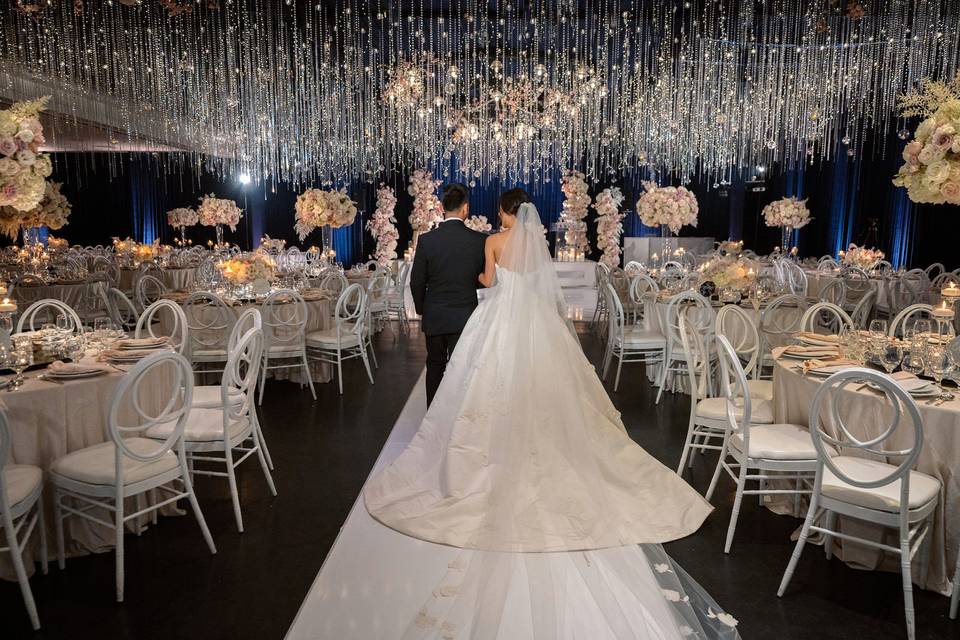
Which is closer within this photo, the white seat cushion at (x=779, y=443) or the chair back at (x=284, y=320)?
the white seat cushion at (x=779, y=443)

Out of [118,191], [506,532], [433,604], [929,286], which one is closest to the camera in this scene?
[433,604]

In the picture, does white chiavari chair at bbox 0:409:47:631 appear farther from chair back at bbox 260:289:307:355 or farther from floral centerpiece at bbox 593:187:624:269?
floral centerpiece at bbox 593:187:624:269

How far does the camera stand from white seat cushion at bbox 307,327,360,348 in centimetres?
649

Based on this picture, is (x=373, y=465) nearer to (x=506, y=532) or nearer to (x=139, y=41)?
(x=506, y=532)

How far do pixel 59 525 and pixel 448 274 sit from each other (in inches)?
101

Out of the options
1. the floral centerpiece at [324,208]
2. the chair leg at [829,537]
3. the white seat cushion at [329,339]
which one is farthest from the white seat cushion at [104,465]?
the floral centerpiece at [324,208]

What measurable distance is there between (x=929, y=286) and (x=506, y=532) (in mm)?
8371

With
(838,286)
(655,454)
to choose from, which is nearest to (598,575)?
(655,454)

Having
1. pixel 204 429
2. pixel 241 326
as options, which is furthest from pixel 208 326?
pixel 204 429

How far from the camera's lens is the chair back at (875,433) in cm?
254

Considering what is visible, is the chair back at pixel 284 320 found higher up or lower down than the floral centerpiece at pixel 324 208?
lower down

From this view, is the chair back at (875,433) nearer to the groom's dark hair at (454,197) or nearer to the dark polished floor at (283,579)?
the dark polished floor at (283,579)

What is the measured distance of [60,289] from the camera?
8172mm

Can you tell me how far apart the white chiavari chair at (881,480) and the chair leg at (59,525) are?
321 centimetres
